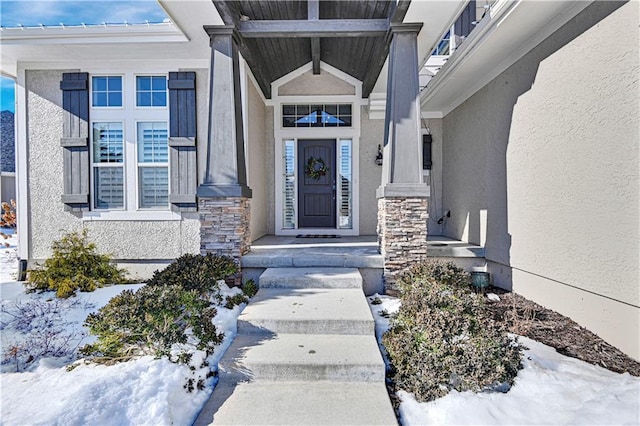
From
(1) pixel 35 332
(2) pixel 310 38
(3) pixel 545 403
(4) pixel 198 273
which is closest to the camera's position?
(3) pixel 545 403

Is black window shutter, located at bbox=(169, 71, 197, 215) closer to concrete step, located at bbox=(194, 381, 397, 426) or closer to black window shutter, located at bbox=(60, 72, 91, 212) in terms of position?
black window shutter, located at bbox=(60, 72, 91, 212)

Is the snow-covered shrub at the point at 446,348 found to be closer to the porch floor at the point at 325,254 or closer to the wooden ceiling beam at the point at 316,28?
the porch floor at the point at 325,254

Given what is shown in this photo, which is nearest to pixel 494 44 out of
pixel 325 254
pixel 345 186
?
pixel 325 254

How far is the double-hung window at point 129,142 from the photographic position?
5.80 m

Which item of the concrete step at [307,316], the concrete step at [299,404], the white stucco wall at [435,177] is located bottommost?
the concrete step at [299,404]

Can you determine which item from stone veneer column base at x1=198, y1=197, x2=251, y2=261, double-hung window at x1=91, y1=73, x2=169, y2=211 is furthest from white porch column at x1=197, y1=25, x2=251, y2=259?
double-hung window at x1=91, y1=73, x2=169, y2=211

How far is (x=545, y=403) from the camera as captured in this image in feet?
7.78

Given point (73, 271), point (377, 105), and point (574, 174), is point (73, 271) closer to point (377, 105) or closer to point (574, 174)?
point (377, 105)

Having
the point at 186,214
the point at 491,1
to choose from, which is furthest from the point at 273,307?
the point at 491,1

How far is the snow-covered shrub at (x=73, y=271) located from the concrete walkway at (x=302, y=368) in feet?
9.42

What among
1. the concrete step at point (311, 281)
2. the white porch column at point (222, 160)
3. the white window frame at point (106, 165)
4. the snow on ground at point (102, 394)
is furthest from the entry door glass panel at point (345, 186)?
the snow on ground at point (102, 394)

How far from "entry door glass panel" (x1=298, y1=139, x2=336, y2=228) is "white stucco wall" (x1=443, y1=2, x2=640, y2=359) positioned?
3159 millimetres

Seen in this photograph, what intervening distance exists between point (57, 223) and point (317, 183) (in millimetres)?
4835

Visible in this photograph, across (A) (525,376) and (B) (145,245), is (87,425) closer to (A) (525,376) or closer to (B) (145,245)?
(A) (525,376)
